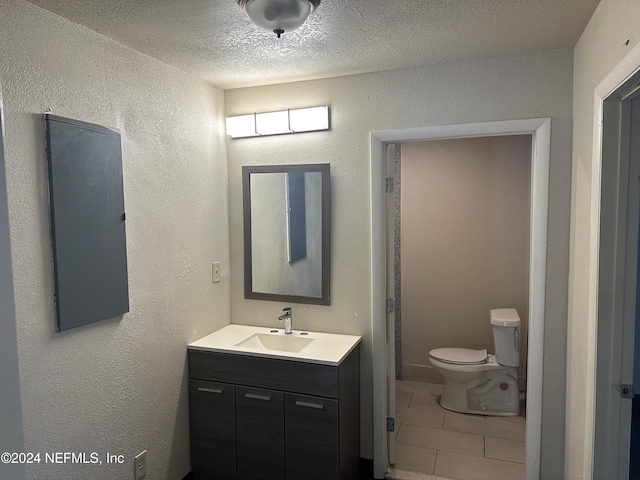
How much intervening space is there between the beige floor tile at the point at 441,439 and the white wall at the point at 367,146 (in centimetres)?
59

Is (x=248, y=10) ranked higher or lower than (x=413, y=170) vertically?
higher

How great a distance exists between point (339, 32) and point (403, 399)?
287 centimetres

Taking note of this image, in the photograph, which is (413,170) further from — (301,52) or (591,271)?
(591,271)

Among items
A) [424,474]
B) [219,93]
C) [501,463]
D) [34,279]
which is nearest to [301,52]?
[219,93]

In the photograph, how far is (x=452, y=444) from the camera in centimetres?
295

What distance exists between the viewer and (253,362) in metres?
2.29

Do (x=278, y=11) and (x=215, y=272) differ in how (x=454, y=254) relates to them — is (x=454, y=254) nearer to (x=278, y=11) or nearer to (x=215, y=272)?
(x=215, y=272)

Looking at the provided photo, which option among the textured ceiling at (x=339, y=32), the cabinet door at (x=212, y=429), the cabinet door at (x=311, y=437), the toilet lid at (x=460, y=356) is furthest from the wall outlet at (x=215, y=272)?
the toilet lid at (x=460, y=356)

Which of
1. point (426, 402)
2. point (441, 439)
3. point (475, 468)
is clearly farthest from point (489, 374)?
point (475, 468)

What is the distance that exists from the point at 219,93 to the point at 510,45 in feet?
5.33

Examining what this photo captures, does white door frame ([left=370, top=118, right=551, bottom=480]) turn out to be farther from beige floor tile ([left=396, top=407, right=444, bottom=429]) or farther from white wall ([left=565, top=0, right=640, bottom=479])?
beige floor tile ([left=396, top=407, right=444, bottom=429])

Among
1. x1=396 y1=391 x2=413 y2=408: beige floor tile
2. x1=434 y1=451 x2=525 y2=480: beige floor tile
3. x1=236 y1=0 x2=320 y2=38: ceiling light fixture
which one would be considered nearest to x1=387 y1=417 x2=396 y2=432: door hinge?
x1=434 y1=451 x2=525 y2=480: beige floor tile

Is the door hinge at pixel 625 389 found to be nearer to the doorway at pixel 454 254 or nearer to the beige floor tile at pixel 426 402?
the doorway at pixel 454 254

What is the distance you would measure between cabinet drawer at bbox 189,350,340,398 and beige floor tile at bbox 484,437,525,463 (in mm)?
1365
